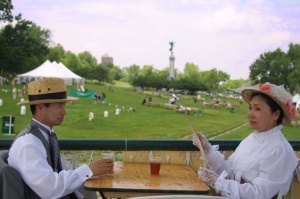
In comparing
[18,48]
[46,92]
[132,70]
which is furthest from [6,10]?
[46,92]

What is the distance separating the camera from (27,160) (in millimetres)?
1853

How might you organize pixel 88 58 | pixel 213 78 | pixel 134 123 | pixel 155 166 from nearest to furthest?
pixel 155 166, pixel 134 123, pixel 213 78, pixel 88 58

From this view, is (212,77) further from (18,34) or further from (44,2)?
(18,34)

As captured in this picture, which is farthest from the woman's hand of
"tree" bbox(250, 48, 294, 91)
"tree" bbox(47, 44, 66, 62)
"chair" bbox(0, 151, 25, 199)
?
"tree" bbox(47, 44, 66, 62)

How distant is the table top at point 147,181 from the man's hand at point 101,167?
0.05 meters

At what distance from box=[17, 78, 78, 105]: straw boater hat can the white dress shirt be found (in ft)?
0.70

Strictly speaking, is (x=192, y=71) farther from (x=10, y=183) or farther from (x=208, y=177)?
(x=10, y=183)

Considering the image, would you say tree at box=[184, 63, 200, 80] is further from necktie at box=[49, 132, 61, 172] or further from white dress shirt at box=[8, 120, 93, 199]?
white dress shirt at box=[8, 120, 93, 199]

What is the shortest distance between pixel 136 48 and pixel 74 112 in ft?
99.8

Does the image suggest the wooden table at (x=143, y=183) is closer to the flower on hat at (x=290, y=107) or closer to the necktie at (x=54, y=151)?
the necktie at (x=54, y=151)

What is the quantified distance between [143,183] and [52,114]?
587mm

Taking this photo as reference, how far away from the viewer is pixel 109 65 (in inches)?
2304

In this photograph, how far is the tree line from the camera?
1393 inches

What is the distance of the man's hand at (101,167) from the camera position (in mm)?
2066
